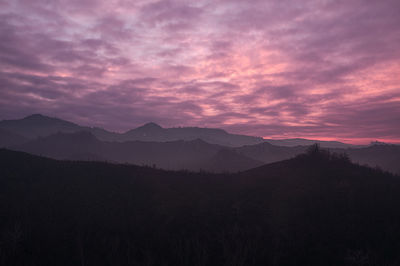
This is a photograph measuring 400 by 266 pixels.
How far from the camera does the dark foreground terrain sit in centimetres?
1063

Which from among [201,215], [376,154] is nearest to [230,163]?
[201,215]

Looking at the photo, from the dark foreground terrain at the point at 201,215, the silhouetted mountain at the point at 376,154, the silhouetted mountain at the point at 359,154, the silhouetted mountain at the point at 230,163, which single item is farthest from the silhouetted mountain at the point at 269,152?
the dark foreground terrain at the point at 201,215

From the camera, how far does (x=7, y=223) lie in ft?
41.8

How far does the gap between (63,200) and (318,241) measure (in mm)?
15542

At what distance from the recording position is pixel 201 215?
14.5 m

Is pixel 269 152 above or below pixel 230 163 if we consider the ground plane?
above

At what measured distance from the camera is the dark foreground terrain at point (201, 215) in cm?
1063

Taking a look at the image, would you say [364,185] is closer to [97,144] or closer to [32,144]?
[97,144]

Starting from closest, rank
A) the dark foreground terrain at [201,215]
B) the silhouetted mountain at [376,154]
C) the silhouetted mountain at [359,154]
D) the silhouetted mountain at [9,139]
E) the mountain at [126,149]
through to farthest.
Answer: the dark foreground terrain at [201,215] → the silhouetted mountain at [359,154] → the silhouetted mountain at [376,154] → the mountain at [126,149] → the silhouetted mountain at [9,139]

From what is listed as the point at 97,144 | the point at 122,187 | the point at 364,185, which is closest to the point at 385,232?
the point at 364,185

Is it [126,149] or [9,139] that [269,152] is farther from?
[9,139]

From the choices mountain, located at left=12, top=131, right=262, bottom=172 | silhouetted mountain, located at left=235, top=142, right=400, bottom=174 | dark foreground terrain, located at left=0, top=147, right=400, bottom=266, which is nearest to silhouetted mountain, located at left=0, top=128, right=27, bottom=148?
mountain, located at left=12, top=131, right=262, bottom=172

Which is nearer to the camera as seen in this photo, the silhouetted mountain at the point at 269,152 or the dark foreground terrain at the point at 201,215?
the dark foreground terrain at the point at 201,215

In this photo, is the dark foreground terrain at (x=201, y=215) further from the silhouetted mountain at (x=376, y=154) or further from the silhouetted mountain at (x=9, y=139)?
the silhouetted mountain at (x=9, y=139)
